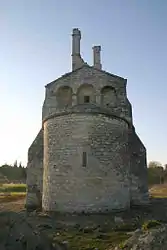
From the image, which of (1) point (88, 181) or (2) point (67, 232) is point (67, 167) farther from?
(2) point (67, 232)

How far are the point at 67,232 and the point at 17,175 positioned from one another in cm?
5719

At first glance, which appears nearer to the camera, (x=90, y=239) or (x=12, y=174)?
(x=90, y=239)

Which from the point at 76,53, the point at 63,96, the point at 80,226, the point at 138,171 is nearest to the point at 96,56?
the point at 76,53

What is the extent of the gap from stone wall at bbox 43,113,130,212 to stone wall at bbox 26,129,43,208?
109 inches

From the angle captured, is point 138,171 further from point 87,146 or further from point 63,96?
point 63,96

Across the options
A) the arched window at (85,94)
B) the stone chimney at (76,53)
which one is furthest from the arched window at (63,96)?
the stone chimney at (76,53)

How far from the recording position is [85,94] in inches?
701

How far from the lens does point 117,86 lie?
58.4 ft

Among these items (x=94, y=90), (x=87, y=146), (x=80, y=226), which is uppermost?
Result: (x=94, y=90)

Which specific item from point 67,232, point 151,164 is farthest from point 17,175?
point 67,232

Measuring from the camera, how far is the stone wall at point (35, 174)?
742 inches

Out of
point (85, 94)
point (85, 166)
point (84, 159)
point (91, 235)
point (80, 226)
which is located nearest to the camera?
point (91, 235)

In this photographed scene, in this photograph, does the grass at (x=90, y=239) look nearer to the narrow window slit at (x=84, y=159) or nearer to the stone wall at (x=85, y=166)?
the stone wall at (x=85, y=166)

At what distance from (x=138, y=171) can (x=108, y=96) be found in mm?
5798
